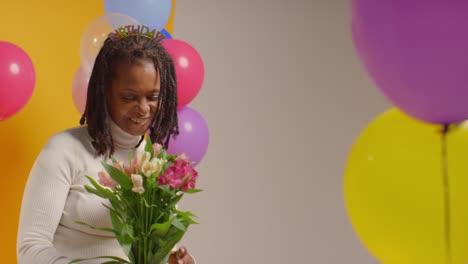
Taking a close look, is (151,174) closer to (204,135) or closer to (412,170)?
(412,170)

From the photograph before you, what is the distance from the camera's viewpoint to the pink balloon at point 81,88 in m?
2.79

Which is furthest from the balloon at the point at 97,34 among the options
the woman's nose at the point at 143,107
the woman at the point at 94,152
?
the woman's nose at the point at 143,107

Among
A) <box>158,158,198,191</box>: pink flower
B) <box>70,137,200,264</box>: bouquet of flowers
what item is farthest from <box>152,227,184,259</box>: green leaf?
<box>158,158,198,191</box>: pink flower

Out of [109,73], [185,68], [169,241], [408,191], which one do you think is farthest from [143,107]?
[185,68]

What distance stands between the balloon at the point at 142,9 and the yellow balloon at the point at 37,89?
0.35 metres

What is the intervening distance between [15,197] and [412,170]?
184 cm

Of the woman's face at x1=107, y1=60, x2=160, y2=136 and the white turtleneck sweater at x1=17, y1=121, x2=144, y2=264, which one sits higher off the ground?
the woman's face at x1=107, y1=60, x2=160, y2=136

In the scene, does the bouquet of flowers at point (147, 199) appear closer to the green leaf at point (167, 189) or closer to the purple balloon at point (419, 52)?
the green leaf at point (167, 189)

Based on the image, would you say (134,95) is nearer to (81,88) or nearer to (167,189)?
(167,189)

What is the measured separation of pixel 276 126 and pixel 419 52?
8.91ft

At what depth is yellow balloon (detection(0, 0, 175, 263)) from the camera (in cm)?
293

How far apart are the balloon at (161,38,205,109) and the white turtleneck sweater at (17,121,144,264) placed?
2.46 ft

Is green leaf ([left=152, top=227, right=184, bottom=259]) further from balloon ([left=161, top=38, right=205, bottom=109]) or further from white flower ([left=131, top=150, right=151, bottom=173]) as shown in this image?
balloon ([left=161, top=38, right=205, bottom=109])

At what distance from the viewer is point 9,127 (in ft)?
9.54
